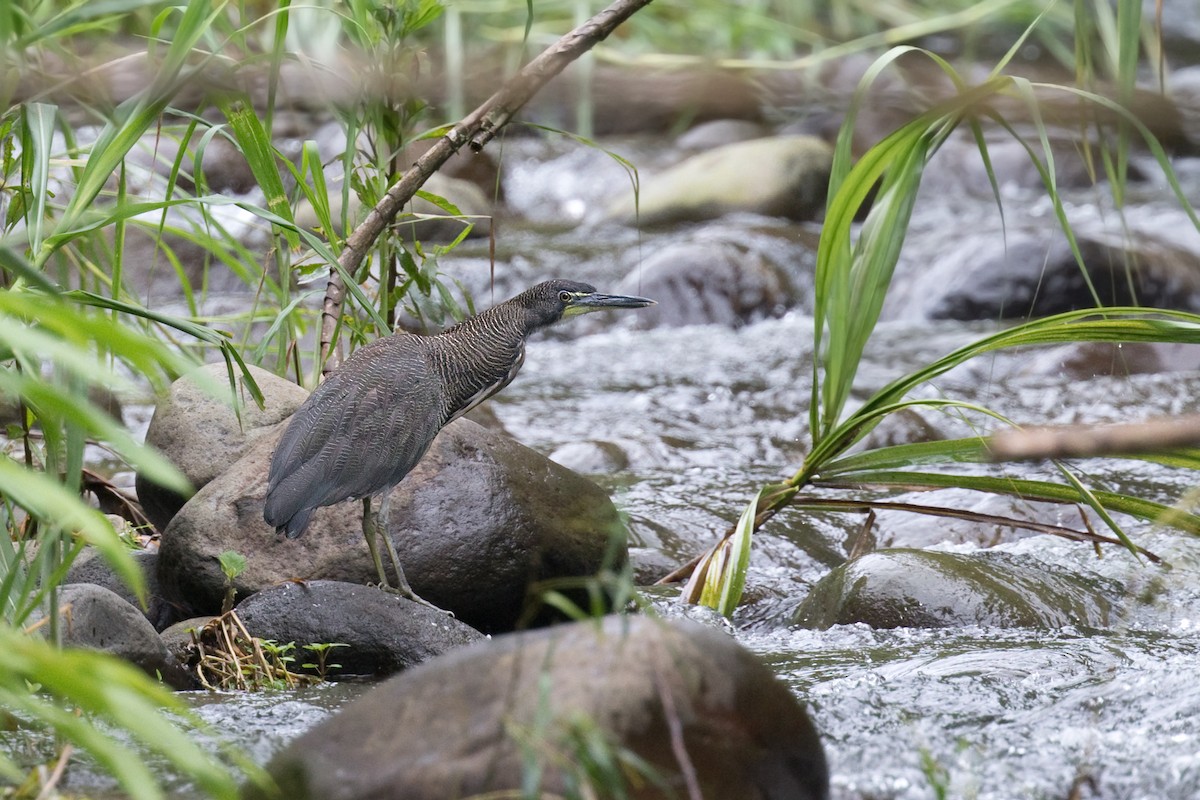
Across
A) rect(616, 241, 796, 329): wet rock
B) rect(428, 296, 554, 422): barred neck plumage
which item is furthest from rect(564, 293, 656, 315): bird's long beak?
rect(616, 241, 796, 329): wet rock

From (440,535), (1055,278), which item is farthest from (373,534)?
(1055,278)

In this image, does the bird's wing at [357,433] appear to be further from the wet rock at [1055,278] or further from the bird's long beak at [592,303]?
the wet rock at [1055,278]

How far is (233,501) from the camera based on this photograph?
3.67 metres

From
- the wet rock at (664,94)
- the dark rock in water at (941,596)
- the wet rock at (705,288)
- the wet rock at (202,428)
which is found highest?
the wet rock at (664,94)

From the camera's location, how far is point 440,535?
12.5ft

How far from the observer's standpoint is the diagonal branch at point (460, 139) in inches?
132

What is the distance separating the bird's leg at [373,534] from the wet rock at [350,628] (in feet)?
0.82

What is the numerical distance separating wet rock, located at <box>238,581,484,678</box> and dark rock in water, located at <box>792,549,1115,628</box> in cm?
111

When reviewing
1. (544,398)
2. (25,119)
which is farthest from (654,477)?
(25,119)

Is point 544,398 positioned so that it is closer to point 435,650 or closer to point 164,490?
point 164,490

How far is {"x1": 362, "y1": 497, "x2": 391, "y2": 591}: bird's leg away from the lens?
364cm

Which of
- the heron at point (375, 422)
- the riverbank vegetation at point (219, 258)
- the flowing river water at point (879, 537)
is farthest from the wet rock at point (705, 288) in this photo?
the heron at point (375, 422)

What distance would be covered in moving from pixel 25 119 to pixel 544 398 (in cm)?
457

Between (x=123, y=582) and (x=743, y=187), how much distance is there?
7.54 m
